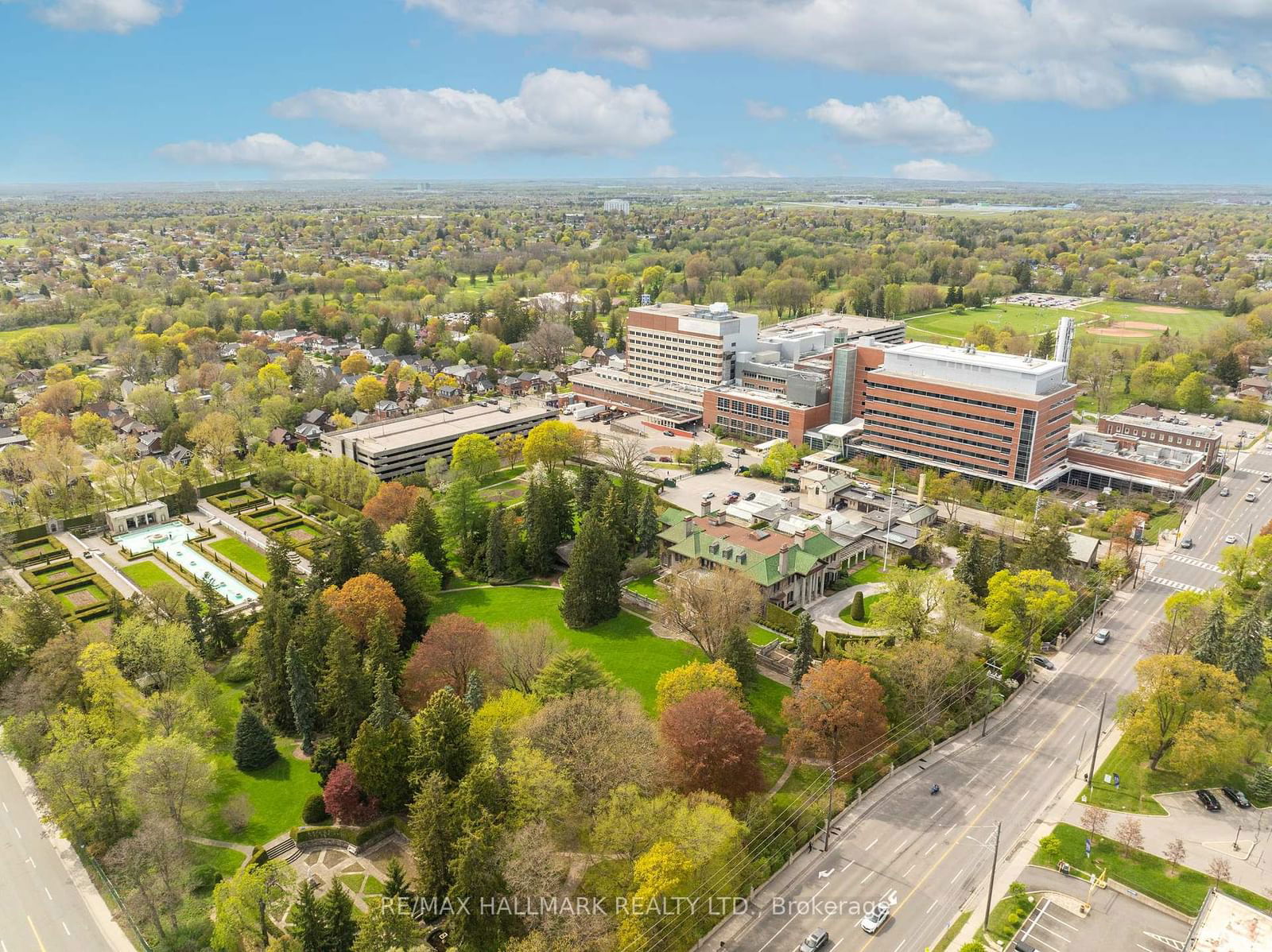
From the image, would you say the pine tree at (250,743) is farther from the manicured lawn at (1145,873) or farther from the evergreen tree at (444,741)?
the manicured lawn at (1145,873)

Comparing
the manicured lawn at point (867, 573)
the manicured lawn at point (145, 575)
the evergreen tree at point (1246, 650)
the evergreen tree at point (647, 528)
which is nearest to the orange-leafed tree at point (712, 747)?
the manicured lawn at point (867, 573)

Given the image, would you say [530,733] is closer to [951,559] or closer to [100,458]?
[951,559]

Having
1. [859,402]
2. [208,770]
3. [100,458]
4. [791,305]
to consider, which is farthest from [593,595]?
[791,305]

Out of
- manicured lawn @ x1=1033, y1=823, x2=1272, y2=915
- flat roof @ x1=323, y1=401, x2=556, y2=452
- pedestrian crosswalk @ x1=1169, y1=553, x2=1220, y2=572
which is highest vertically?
flat roof @ x1=323, y1=401, x2=556, y2=452

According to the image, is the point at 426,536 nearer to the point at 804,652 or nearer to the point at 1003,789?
the point at 804,652

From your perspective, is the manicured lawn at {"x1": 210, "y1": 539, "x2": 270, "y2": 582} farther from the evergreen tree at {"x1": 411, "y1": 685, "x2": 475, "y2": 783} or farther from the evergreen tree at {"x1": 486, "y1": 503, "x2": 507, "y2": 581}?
the evergreen tree at {"x1": 411, "y1": 685, "x2": 475, "y2": 783}

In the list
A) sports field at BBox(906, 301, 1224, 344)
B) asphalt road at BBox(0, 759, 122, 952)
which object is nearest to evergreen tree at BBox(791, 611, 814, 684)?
asphalt road at BBox(0, 759, 122, 952)

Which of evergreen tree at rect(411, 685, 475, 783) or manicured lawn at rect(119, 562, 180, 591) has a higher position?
evergreen tree at rect(411, 685, 475, 783)
